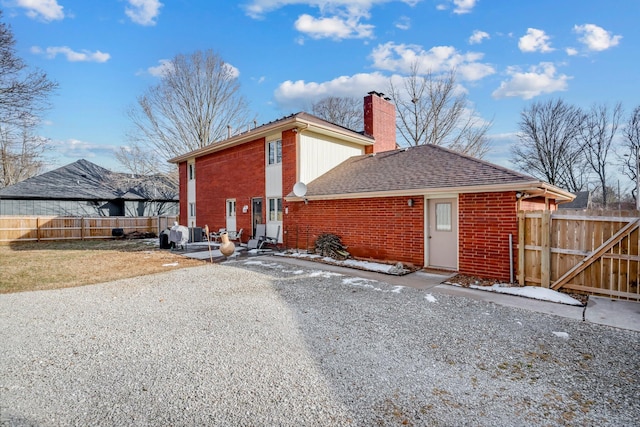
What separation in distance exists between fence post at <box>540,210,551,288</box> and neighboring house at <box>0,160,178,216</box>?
26566 millimetres

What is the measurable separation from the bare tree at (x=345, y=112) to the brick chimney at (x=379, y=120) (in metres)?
16.1

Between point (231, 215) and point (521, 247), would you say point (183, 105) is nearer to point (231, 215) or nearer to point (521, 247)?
point (231, 215)

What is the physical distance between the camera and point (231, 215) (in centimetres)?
1644

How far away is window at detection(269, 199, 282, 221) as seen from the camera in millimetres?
13852

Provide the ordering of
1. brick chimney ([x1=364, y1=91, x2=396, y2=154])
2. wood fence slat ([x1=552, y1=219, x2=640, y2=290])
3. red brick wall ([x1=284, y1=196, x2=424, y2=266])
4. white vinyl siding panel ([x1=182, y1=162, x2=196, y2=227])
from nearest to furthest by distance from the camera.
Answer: wood fence slat ([x1=552, y1=219, x2=640, y2=290]), red brick wall ([x1=284, y1=196, x2=424, y2=266]), brick chimney ([x1=364, y1=91, x2=396, y2=154]), white vinyl siding panel ([x1=182, y1=162, x2=196, y2=227])

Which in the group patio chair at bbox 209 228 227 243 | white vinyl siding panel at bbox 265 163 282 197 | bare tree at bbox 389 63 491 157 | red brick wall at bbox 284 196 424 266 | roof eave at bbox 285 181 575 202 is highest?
bare tree at bbox 389 63 491 157

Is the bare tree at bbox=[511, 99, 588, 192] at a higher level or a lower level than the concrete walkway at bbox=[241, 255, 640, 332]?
higher

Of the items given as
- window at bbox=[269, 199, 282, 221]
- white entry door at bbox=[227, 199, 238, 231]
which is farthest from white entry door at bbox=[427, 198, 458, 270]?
white entry door at bbox=[227, 199, 238, 231]

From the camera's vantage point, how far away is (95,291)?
6.98 meters

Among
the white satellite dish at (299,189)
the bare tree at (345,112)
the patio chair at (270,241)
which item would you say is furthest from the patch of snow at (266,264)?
the bare tree at (345,112)

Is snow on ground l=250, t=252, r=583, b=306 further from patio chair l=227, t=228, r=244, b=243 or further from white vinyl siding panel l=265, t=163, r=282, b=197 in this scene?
patio chair l=227, t=228, r=244, b=243

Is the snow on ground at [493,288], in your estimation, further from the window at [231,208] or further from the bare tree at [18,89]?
the bare tree at [18,89]

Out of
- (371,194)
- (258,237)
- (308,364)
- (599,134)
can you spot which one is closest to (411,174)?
(371,194)

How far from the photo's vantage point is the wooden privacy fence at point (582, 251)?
5.97 meters
